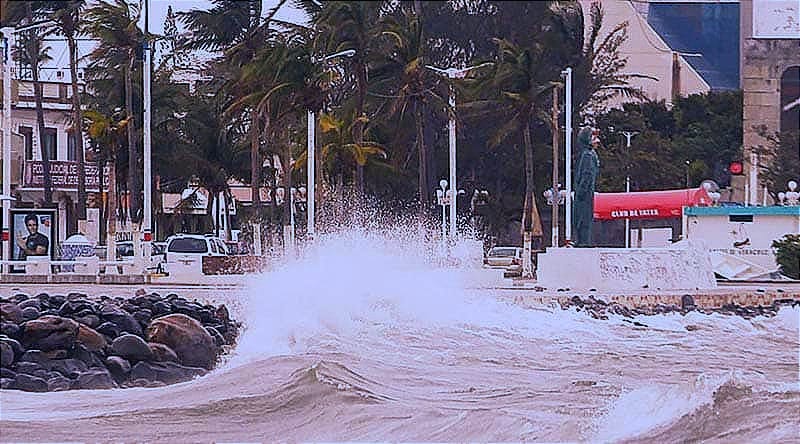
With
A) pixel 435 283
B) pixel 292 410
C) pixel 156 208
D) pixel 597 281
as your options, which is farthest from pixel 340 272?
pixel 292 410

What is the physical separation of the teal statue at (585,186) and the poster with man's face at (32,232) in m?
5.86

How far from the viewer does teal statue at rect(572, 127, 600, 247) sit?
35.6 feet

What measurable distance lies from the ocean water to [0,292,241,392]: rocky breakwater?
216 millimetres

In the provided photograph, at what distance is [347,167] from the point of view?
8984 millimetres

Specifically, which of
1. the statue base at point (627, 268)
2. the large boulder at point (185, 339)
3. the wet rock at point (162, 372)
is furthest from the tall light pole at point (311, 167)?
the statue base at point (627, 268)

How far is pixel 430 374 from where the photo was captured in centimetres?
1095

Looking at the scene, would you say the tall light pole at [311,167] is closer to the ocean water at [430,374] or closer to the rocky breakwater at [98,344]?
the ocean water at [430,374]

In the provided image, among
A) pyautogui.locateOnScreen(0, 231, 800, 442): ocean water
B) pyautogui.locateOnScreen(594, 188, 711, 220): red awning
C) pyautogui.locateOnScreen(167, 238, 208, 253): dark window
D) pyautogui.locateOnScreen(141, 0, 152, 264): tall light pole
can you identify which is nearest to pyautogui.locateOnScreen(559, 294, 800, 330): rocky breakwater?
pyautogui.locateOnScreen(0, 231, 800, 442): ocean water

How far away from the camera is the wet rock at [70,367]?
9.18 meters

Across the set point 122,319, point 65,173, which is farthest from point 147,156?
point 122,319

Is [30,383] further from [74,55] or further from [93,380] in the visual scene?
[74,55]

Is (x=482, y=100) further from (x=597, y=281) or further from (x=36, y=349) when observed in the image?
(x=597, y=281)

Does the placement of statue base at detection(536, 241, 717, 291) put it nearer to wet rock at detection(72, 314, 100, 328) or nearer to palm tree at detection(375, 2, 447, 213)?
wet rock at detection(72, 314, 100, 328)

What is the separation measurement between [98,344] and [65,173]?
4.92m
